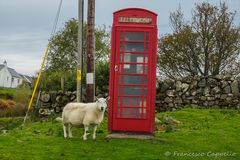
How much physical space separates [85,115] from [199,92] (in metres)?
8.81

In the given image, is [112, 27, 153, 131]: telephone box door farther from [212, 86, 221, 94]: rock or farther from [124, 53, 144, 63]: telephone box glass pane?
[212, 86, 221, 94]: rock

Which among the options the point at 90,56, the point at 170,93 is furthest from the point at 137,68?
the point at 170,93

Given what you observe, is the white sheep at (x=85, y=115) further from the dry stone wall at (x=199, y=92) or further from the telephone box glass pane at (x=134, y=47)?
the dry stone wall at (x=199, y=92)

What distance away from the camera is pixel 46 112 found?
15180 millimetres

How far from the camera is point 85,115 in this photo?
8.16 meters

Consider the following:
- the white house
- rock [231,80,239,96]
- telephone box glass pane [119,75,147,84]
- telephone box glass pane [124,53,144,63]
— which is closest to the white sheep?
telephone box glass pane [119,75,147,84]

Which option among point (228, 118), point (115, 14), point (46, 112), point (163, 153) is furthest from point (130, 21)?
point (46, 112)

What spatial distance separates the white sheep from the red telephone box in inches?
21.7

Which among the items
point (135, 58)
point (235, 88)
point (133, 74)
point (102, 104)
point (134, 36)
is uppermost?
point (134, 36)

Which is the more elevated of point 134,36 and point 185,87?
point 134,36

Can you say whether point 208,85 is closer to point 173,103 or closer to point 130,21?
point 173,103

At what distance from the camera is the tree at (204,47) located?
23719 millimetres

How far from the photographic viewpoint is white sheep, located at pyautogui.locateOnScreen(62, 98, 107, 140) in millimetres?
8014

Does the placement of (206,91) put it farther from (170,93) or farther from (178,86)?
(170,93)
